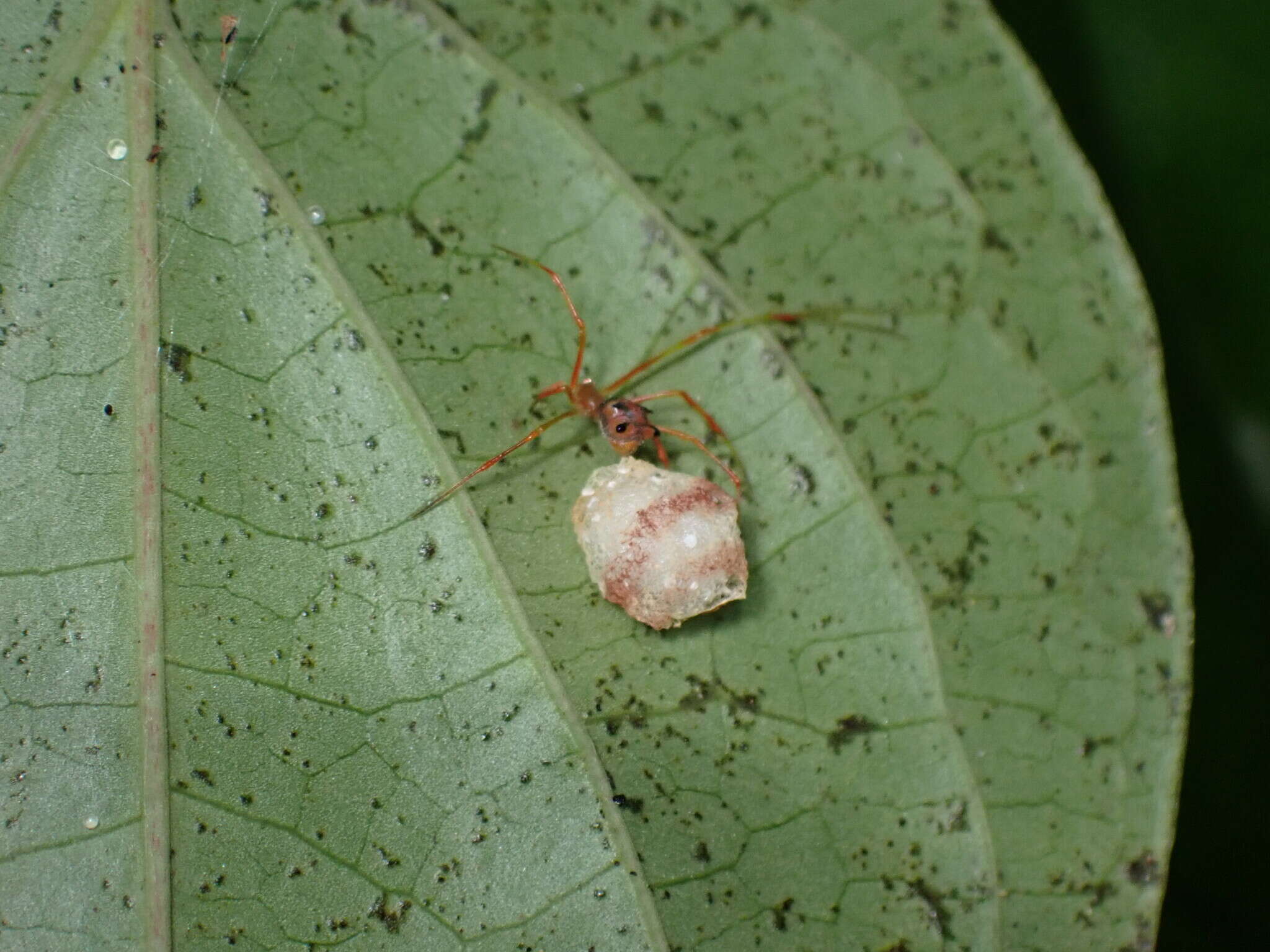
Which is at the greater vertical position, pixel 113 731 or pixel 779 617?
pixel 779 617

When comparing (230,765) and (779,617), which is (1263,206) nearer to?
(779,617)

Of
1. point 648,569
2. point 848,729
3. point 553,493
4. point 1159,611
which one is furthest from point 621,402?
point 1159,611

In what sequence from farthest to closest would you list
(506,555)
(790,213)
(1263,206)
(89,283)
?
(1263,206) → (790,213) → (506,555) → (89,283)

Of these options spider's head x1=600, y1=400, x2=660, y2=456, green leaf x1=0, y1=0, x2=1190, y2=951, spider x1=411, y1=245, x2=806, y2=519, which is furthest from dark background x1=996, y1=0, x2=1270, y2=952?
spider's head x1=600, y1=400, x2=660, y2=456

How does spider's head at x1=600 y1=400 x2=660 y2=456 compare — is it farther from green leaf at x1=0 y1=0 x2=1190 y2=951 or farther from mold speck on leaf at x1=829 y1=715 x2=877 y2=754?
mold speck on leaf at x1=829 y1=715 x2=877 y2=754

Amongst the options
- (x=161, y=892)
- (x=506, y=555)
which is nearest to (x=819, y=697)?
(x=506, y=555)

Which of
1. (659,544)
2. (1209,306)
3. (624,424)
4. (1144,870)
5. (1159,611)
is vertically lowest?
(1144,870)

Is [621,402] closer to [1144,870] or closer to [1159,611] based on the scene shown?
[1159,611]

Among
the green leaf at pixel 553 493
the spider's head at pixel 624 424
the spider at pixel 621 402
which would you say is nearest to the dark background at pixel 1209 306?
the green leaf at pixel 553 493
